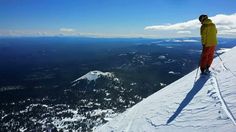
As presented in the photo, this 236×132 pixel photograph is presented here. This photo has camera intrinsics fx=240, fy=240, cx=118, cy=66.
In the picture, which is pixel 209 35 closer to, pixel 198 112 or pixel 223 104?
pixel 223 104

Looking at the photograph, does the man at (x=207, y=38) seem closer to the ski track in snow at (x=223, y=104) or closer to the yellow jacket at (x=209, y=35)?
the yellow jacket at (x=209, y=35)

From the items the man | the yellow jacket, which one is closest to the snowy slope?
the man

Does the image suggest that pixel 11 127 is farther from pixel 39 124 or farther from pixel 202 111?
pixel 202 111

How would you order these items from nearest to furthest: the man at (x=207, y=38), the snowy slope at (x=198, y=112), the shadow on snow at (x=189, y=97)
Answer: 1. the snowy slope at (x=198, y=112)
2. the shadow on snow at (x=189, y=97)
3. the man at (x=207, y=38)

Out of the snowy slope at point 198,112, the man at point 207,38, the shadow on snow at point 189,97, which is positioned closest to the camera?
the snowy slope at point 198,112

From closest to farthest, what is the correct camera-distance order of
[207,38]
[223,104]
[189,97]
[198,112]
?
[223,104] < [198,112] < [189,97] < [207,38]

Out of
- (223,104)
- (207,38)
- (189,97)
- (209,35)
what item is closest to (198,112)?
(223,104)

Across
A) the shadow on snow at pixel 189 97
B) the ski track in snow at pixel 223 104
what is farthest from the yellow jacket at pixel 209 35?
Result: the ski track in snow at pixel 223 104

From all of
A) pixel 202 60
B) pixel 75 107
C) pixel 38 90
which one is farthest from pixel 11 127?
pixel 202 60
